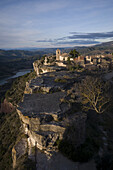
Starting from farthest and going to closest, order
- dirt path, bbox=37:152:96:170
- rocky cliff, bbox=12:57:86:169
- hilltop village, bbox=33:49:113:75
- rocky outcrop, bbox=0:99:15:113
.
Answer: rocky outcrop, bbox=0:99:15:113 < hilltop village, bbox=33:49:113:75 < rocky cliff, bbox=12:57:86:169 < dirt path, bbox=37:152:96:170

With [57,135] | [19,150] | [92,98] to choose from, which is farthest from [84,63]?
[19,150]

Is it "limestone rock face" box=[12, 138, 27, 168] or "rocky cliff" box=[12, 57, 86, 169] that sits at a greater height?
"rocky cliff" box=[12, 57, 86, 169]

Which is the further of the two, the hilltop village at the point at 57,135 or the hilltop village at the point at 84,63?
the hilltop village at the point at 84,63

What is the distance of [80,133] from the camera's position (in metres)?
12.7

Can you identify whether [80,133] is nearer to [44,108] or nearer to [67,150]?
[67,150]

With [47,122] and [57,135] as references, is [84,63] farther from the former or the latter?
[57,135]

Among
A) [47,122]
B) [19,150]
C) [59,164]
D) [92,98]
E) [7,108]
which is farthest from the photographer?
[7,108]

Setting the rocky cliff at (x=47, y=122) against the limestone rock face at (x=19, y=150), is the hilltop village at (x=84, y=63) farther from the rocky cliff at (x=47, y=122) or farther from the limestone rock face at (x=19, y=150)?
the limestone rock face at (x=19, y=150)

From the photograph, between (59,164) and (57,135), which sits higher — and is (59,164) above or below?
below

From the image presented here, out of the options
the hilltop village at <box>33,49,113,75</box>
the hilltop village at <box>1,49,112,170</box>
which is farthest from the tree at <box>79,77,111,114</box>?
the hilltop village at <box>33,49,113,75</box>

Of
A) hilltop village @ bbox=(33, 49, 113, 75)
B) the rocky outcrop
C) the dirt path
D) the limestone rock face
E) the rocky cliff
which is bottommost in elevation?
the rocky outcrop

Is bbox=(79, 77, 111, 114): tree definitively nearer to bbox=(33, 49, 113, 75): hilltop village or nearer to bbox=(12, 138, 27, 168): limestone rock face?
bbox=(12, 138, 27, 168): limestone rock face

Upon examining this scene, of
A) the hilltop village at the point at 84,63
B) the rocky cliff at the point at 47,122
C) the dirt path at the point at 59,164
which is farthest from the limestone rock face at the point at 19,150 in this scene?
the hilltop village at the point at 84,63

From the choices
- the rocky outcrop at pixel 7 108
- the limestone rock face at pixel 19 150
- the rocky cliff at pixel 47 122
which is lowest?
the rocky outcrop at pixel 7 108
